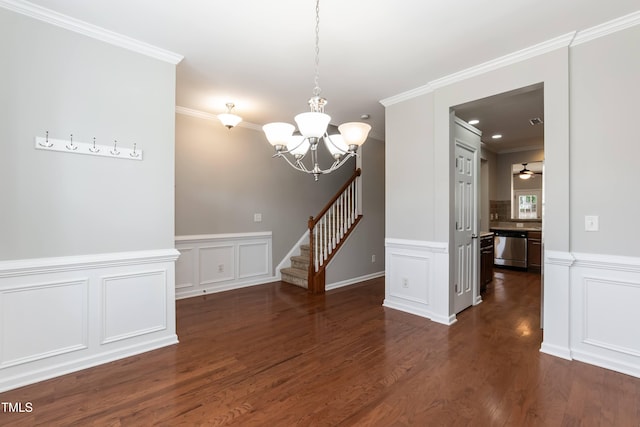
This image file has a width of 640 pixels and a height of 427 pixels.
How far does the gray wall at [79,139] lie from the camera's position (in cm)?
212

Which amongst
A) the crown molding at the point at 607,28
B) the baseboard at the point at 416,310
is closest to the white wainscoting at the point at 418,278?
the baseboard at the point at 416,310

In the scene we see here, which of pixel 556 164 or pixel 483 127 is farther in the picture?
pixel 483 127

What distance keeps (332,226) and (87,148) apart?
11.3ft

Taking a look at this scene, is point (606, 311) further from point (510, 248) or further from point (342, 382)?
point (510, 248)

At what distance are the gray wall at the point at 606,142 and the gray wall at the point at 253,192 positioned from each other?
3.09 metres

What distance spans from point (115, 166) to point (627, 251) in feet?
13.7

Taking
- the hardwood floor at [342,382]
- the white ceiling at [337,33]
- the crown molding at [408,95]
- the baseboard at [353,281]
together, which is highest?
the white ceiling at [337,33]

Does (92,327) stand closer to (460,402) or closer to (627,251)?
(460,402)

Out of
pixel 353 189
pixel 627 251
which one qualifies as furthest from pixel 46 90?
pixel 627 251

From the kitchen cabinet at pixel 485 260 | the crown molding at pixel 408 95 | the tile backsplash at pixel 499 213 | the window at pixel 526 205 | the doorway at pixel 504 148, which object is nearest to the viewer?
the crown molding at pixel 408 95

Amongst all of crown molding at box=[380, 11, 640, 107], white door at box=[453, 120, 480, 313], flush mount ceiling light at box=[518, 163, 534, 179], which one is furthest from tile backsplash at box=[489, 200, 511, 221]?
crown molding at box=[380, 11, 640, 107]

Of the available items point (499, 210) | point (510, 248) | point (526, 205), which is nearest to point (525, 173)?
point (526, 205)

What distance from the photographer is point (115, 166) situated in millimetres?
2514

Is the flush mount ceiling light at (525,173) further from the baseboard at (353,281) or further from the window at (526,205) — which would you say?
the baseboard at (353,281)
